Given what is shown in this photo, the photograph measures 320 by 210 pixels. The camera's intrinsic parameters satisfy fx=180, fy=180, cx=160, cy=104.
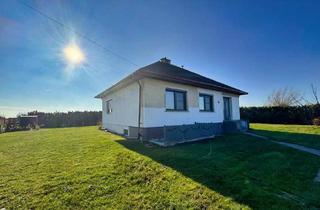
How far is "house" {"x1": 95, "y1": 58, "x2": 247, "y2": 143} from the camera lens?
9.40 meters

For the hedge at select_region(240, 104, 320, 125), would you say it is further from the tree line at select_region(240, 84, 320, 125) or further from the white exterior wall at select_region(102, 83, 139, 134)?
the white exterior wall at select_region(102, 83, 139, 134)

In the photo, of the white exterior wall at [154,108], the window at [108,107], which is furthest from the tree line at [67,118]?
the white exterior wall at [154,108]

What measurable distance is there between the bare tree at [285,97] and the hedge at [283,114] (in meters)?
9.70

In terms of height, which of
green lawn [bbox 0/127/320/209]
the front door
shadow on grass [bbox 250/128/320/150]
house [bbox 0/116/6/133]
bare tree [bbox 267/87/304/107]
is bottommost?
green lawn [bbox 0/127/320/209]

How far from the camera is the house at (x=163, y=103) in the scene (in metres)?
9.40

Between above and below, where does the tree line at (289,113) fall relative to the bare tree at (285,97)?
below

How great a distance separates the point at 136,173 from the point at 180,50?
10415 millimetres

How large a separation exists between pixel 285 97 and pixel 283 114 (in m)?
13.0

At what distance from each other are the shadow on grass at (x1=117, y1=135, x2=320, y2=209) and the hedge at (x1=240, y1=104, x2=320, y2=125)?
16.1 m

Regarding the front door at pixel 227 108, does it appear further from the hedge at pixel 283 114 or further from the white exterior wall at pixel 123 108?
the white exterior wall at pixel 123 108

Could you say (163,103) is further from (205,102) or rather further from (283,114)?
(283,114)

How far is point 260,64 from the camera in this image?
16750mm

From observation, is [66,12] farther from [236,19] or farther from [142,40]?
[236,19]

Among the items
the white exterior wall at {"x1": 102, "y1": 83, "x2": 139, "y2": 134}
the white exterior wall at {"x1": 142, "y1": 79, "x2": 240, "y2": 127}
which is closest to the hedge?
the white exterior wall at {"x1": 142, "y1": 79, "x2": 240, "y2": 127}
